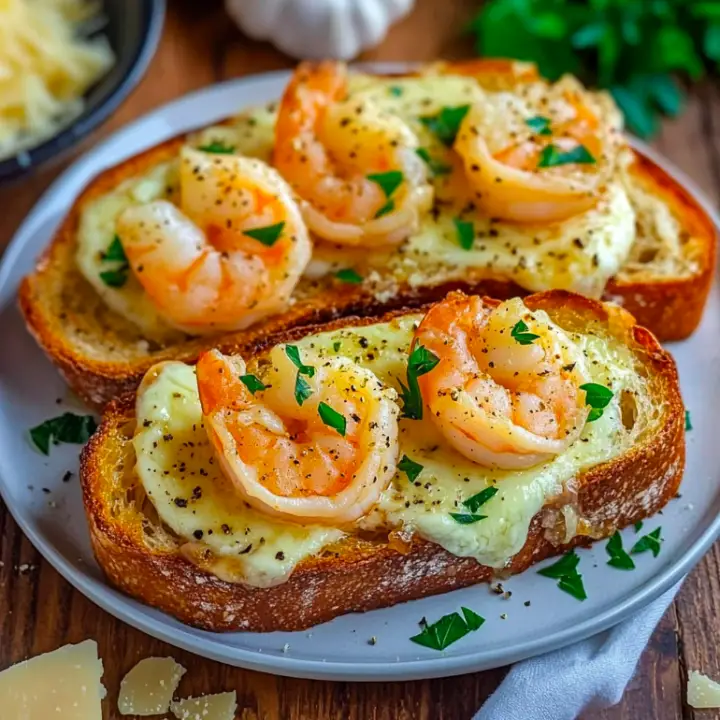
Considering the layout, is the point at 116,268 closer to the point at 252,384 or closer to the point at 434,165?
the point at 252,384

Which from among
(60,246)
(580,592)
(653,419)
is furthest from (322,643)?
(60,246)

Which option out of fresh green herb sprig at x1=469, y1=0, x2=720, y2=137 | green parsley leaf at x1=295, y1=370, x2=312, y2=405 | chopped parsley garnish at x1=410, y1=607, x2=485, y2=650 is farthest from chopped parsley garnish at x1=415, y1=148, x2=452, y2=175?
chopped parsley garnish at x1=410, y1=607, x2=485, y2=650

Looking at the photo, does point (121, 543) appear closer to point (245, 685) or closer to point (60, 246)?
point (245, 685)

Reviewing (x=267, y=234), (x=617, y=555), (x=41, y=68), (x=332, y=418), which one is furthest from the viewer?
(x=41, y=68)

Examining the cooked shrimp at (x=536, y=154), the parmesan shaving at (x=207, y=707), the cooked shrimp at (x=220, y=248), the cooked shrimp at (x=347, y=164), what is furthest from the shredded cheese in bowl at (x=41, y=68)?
the parmesan shaving at (x=207, y=707)

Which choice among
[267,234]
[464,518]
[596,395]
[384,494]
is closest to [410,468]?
[384,494]

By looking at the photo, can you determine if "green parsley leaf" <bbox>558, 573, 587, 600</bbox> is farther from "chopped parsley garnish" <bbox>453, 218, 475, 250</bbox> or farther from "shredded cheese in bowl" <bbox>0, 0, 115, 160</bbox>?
"shredded cheese in bowl" <bbox>0, 0, 115, 160</bbox>
